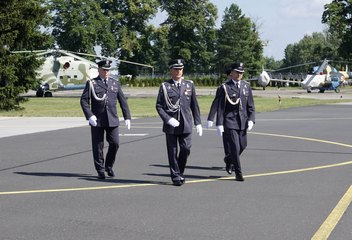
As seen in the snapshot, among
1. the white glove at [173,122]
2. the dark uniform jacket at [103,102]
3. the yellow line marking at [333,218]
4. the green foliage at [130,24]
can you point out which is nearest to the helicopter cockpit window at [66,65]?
the green foliage at [130,24]

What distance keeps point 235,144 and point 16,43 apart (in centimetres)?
2478

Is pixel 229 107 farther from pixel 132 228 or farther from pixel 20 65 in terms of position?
pixel 20 65

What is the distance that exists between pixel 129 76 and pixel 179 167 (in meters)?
86.0

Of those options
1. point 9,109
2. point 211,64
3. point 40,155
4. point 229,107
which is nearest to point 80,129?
point 40,155

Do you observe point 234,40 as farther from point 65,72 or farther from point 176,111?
point 176,111

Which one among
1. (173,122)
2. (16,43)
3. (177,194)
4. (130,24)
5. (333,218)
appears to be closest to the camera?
(333,218)

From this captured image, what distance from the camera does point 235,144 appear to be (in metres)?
9.73

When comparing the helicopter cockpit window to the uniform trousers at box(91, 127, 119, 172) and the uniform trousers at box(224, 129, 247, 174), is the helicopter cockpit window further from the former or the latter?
the uniform trousers at box(224, 129, 247, 174)

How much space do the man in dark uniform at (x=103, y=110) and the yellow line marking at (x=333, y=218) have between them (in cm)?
390

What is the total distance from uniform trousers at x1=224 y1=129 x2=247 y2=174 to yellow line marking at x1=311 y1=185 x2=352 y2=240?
6.00ft

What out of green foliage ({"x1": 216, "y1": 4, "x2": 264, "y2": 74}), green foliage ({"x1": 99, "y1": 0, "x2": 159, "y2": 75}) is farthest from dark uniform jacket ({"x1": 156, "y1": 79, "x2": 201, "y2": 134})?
green foliage ({"x1": 216, "y1": 4, "x2": 264, "y2": 74})

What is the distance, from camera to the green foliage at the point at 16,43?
30.8 metres

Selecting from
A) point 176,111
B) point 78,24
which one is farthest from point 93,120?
point 78,24

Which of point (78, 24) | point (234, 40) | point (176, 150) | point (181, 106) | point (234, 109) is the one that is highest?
point (78, 24)
